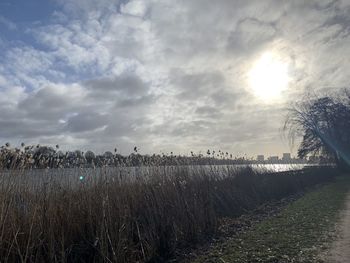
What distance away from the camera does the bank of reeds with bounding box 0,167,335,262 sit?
6238mm

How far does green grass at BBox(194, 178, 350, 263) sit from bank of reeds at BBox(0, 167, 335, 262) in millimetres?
1215

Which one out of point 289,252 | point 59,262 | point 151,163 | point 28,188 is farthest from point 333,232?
point 28,188

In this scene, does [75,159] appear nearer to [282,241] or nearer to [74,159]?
[74,159]

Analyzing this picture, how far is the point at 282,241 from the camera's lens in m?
8.41

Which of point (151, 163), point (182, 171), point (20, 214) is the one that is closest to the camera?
point (20, 214)

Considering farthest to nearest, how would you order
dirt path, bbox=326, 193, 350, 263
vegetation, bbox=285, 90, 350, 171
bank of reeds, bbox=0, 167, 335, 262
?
1. vegetation, bbox=285, 90, 350, 171
2. dirt path, bbox=326, 193, 350, 263
3. bank of reeds, bbox=0, 167, 335, 262

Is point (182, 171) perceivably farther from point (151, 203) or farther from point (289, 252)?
point (289, 252)

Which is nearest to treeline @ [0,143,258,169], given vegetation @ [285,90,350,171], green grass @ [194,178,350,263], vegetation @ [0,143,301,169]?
vegetation @ [0,143,301,169]

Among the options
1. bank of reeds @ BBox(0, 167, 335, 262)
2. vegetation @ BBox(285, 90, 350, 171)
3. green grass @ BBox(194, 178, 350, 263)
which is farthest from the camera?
vegetation @ BBox(285, 90, 350, 171)

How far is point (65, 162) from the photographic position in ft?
28.0

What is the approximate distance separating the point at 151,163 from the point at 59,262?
4.98 meters

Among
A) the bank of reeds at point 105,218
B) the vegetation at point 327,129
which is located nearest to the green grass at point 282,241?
the bank of reeds at point 105,218

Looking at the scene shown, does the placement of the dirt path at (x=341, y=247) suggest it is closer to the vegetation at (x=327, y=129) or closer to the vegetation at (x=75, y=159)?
the vegetation at (x=75, y=159)

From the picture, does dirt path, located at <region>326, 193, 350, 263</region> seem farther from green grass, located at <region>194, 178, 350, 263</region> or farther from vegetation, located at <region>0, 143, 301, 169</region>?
→ vegetation, located at <region>0, 143, 301, 169</region>
